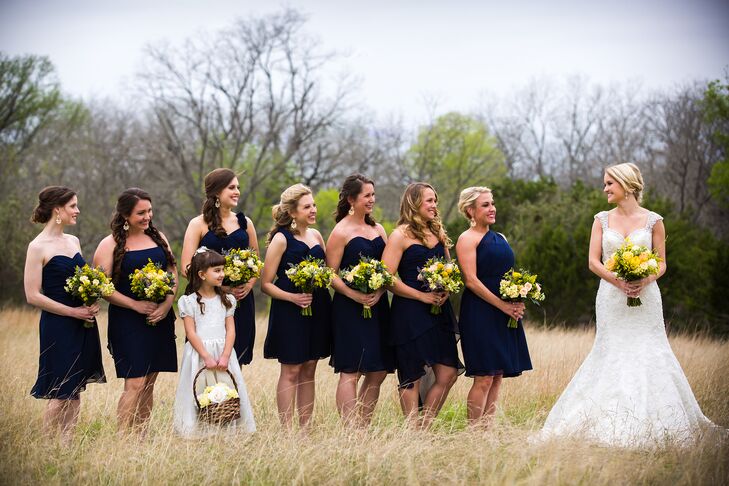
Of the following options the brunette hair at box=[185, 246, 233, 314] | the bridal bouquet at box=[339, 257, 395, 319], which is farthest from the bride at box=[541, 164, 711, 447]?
the brunette hair at box=[185, 246, 233, 314]

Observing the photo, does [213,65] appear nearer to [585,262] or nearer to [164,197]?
[164,197]

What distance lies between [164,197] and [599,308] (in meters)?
26.6

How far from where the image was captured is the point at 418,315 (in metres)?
7.23

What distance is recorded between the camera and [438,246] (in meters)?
7.43

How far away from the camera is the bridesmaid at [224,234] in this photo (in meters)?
7.20

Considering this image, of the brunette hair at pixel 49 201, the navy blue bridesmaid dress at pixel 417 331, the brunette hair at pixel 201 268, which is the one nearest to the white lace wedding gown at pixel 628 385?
the navy blue bridesmaid dress at pixel 417 331

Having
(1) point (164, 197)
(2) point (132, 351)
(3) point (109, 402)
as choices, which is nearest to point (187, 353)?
(2) point (132, 351)

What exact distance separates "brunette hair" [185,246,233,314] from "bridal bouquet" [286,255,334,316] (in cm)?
63

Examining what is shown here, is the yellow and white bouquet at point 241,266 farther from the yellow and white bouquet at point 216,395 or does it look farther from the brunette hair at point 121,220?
the yellow and white bouquet at point 216,395

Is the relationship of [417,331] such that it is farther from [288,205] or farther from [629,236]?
[629,236]

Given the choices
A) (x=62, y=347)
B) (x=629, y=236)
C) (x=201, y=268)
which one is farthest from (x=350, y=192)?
(x=62, y=347)

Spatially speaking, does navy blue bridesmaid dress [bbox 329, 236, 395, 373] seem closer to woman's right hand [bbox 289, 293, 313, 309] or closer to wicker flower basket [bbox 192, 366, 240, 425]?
woman's right hand [bbox 289, 293, 313, 309]

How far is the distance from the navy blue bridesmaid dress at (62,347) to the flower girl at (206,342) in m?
0.88

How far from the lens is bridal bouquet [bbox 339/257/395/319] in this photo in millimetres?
6855
